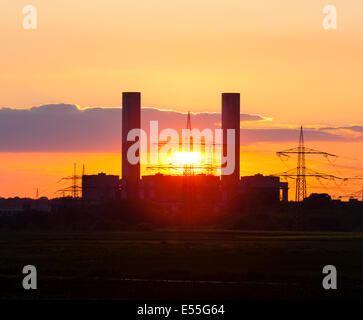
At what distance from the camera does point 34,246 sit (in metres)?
86.2

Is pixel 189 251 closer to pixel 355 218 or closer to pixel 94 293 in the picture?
pixel 94 293

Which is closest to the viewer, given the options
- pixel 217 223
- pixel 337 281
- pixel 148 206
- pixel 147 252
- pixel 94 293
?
pixel 94 293

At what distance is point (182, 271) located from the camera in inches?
2245

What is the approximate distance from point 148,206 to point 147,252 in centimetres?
12405

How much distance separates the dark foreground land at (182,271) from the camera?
46719 millimetres

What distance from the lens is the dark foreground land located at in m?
46.7

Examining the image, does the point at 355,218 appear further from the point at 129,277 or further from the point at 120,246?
the point at 129,277

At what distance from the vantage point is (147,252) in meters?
74.8

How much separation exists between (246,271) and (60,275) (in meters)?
12.2

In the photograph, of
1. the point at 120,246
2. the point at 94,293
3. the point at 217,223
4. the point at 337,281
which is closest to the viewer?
the point at 94,293

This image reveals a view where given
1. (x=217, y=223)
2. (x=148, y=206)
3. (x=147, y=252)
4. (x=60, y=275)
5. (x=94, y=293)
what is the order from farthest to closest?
(x=148, y=206)
(x=217, y=223)
(x=147, y=252)
(x=60, y=275)
(x=94, y=293)

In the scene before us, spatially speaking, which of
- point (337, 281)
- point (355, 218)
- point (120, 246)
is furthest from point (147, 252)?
point (355, 218)

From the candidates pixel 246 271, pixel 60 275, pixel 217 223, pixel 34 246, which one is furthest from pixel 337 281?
pixel 217 223
